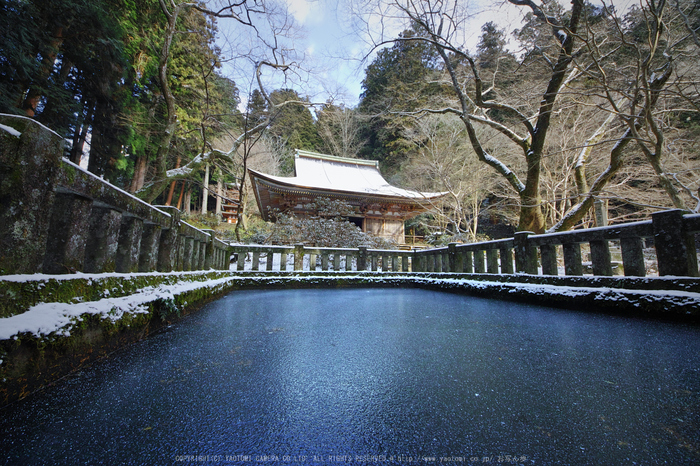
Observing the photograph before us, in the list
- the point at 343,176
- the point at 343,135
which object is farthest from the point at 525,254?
the point at 343,135

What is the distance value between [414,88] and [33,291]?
19.4 m

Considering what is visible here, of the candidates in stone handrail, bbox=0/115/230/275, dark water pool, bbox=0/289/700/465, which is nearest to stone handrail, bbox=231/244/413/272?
→ stone handrail, bbox=0/115/230/275

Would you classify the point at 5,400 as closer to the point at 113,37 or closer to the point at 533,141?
the point at 533,141

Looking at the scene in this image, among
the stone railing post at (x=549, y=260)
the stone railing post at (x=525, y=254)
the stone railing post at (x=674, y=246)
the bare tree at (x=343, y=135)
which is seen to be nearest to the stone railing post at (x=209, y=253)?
the stone railing post at (x=525, y=254)

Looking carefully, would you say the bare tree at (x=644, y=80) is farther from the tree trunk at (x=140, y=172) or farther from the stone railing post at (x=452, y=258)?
the tree trunk at (x=140, y=172)

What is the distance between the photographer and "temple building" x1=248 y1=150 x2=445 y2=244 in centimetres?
1135

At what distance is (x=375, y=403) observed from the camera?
88 cm

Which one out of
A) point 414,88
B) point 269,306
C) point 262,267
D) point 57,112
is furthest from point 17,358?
point 414,88

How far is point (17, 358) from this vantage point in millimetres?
799

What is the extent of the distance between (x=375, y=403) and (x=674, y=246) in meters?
2.53

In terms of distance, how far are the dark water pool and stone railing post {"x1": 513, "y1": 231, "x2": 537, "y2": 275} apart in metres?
1.65

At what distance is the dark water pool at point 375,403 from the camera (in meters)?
0.64

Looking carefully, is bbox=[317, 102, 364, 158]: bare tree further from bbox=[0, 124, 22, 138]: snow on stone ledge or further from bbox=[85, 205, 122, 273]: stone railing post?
bbox=[0, 124, 22, 138]: snow on stone ledge

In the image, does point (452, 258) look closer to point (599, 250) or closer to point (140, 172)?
point (599, 250)
